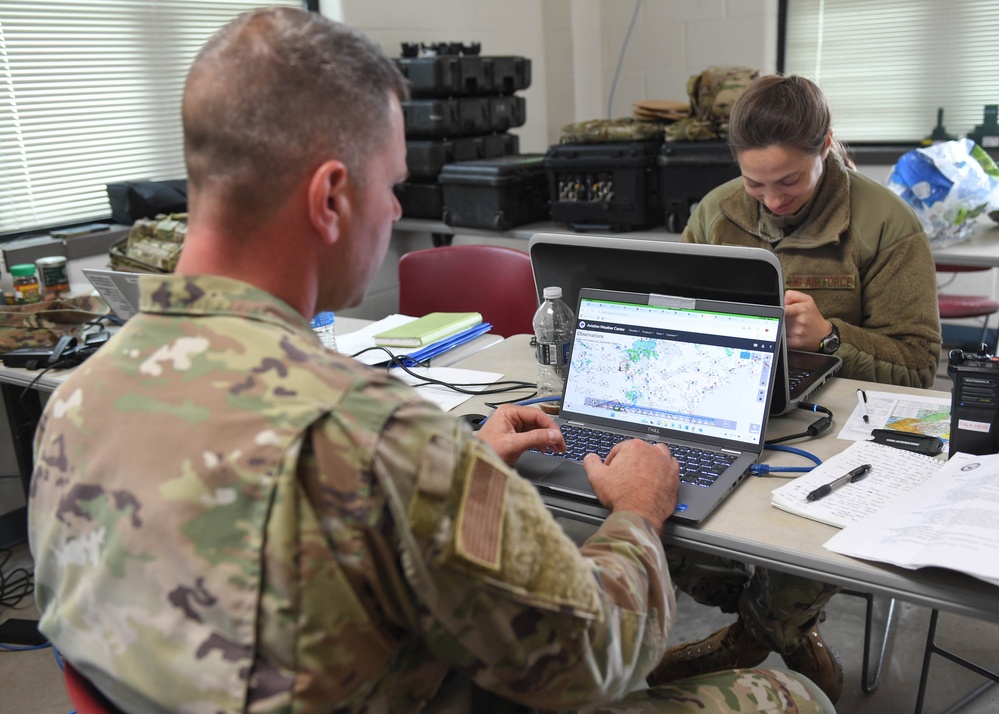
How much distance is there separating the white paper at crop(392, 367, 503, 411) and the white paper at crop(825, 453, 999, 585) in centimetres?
80

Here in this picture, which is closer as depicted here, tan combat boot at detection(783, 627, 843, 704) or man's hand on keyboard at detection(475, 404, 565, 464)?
man's hand on keyboard at detection(475, 404, 565, 464)

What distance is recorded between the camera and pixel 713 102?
10.3ft

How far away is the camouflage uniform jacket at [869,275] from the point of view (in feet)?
5.79

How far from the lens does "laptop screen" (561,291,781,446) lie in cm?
134

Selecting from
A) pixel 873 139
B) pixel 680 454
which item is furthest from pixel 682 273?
pixel 873 139

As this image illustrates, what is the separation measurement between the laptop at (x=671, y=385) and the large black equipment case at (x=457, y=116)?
2.17 m

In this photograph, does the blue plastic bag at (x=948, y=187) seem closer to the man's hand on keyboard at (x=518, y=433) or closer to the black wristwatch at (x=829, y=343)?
the black wristwatch at (x=829, y=343)

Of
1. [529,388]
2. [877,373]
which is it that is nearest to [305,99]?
[529,388]

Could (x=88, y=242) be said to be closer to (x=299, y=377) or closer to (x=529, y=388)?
(x=529, y=388)

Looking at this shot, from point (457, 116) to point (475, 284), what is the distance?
4.11 ft

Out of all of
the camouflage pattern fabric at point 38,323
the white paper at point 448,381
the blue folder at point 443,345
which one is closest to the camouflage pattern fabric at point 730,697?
the white paper at point 448,381

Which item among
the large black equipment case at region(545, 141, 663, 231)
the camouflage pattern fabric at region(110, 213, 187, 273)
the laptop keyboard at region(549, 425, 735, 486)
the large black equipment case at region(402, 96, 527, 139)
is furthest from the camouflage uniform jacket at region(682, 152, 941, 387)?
the large black equipment case at region(402, 96, 527, 139)

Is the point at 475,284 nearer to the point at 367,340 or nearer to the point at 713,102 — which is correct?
the point at 367,340

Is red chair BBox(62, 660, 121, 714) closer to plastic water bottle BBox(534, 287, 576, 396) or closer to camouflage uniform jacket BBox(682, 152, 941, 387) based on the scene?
plastic water bottle BBox(534, 287, 576, 396)
